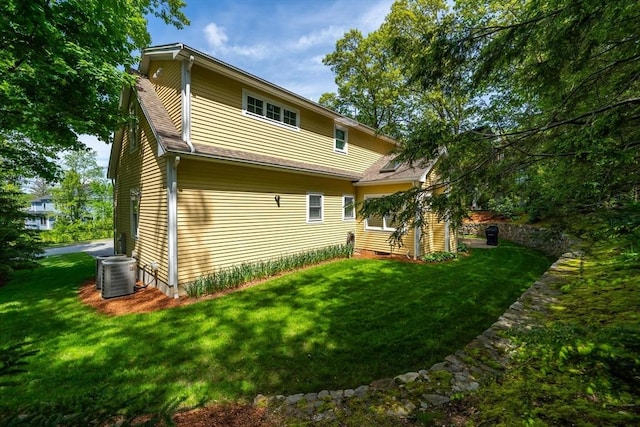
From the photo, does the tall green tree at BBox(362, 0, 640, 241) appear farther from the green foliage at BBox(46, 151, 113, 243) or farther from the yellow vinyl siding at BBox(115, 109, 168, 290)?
the green foliage at BBox(46, 151, 113, 243)

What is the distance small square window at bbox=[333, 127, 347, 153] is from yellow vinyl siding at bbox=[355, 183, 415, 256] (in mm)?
2084

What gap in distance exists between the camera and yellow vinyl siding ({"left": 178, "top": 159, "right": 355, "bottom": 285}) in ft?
23.7

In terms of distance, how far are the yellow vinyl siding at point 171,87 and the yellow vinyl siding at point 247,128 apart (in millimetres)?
424

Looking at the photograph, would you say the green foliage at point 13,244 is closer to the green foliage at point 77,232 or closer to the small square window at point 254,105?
the small square window at point 254,105

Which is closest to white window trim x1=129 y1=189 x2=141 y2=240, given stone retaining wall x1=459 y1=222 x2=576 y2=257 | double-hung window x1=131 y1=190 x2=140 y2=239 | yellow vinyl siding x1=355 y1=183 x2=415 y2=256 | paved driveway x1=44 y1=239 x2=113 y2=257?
double-hung window x1=131 y1=190 x2=140 y2=239

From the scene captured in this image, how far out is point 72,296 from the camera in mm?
7352

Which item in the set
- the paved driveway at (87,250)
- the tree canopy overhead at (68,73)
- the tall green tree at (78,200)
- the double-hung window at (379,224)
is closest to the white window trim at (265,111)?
the tree canopy overhead at (68,73)

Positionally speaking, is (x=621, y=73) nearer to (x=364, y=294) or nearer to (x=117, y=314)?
(x=364, y=294)

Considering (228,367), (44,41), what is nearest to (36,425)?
(228,367)

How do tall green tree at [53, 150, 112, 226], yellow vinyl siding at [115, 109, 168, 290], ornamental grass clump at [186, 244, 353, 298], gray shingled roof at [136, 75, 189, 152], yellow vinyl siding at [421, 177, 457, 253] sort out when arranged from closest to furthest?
gray shingled roof at [136, 75, 189, 152]
ornamental grass clump at [186, 244, 353, 298]
yellow vinyl siding at [115, 109, 168, 290]
yellow vinyl siding at [421, 177, 457, 253]
tall green tree at [53, 150, 112, 226]

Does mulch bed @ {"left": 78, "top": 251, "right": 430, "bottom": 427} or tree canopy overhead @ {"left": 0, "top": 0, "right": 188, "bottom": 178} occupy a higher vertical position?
tree canopy overhead @ {"left": 0, "top": 0, "right": 188, "bottom": 178}

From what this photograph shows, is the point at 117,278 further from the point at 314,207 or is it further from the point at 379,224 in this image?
the point at 379,224

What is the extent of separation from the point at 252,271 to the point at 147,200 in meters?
4.06

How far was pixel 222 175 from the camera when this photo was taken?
788cm
